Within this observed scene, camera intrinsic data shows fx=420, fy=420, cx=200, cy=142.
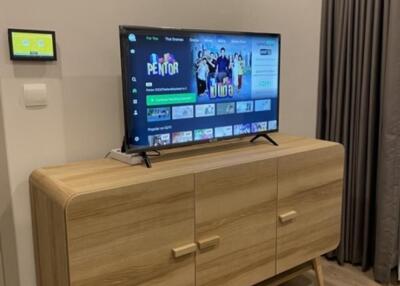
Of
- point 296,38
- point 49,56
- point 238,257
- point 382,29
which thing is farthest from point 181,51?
point 382,29

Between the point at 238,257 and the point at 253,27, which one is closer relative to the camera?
the point at 238,257

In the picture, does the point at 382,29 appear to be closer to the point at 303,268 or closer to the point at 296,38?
the point at 296,38

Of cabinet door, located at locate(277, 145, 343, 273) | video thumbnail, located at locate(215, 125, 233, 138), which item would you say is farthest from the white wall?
cabinet door, located at locate(277, 145, 343, 273)

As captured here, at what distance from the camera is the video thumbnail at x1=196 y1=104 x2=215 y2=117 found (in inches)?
76.0

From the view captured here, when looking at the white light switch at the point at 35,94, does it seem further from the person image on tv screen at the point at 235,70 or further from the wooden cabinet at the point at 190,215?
the person image on tv screen at the point at 235,70

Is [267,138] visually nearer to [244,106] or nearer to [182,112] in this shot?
[244,106]

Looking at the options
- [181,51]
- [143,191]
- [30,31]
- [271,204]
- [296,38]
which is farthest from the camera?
[296,38]

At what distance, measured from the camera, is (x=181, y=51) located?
71.7 inches

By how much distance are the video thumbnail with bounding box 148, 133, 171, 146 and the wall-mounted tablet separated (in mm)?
534

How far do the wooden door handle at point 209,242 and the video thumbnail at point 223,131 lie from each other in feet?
1.63

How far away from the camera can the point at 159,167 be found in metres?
1.72

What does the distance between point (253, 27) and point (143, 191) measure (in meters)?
1.37

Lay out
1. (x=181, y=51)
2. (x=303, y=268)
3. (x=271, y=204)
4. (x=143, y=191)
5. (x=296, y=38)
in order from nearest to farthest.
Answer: (x=143, y=191) → (x=181, y=51) → (x=271, y=204) → (x=303, y=268) → (x=296, y=38)

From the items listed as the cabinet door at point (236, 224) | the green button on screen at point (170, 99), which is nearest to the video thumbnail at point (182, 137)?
the green button on screen at point (170, 99)
